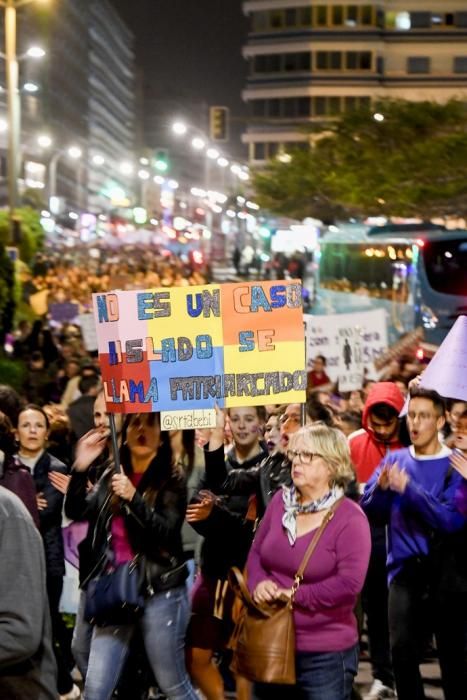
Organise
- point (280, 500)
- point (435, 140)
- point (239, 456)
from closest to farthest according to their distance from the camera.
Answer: point (280, 500) < point (239, 456) < point (435, 140)

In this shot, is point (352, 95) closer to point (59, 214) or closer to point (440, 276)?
point (59, 214)

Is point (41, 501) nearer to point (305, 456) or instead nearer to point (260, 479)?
point (260, 479)

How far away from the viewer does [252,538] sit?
6.77 m

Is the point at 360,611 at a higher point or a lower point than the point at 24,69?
lower

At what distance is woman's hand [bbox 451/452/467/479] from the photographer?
6.19 meters

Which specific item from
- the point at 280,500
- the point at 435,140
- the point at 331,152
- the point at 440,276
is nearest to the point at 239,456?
the point at 280,500

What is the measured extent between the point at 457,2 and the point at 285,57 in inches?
558

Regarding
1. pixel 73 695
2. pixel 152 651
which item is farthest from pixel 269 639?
pixel 73 695

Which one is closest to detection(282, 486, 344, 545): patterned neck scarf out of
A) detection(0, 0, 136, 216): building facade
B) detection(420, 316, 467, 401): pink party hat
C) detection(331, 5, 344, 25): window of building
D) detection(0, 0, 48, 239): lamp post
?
detection(420, 316, 467, 401): pink party hat

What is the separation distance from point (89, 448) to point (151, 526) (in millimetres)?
568

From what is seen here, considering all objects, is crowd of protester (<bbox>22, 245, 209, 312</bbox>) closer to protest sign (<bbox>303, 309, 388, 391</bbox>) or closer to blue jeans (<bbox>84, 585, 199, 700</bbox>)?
protest sign (<bbox>303, 309, 388, 391</bbox>)

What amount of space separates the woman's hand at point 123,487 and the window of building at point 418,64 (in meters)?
110

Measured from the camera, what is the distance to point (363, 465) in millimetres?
8344

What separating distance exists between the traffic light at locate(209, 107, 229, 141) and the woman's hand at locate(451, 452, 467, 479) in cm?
4129
